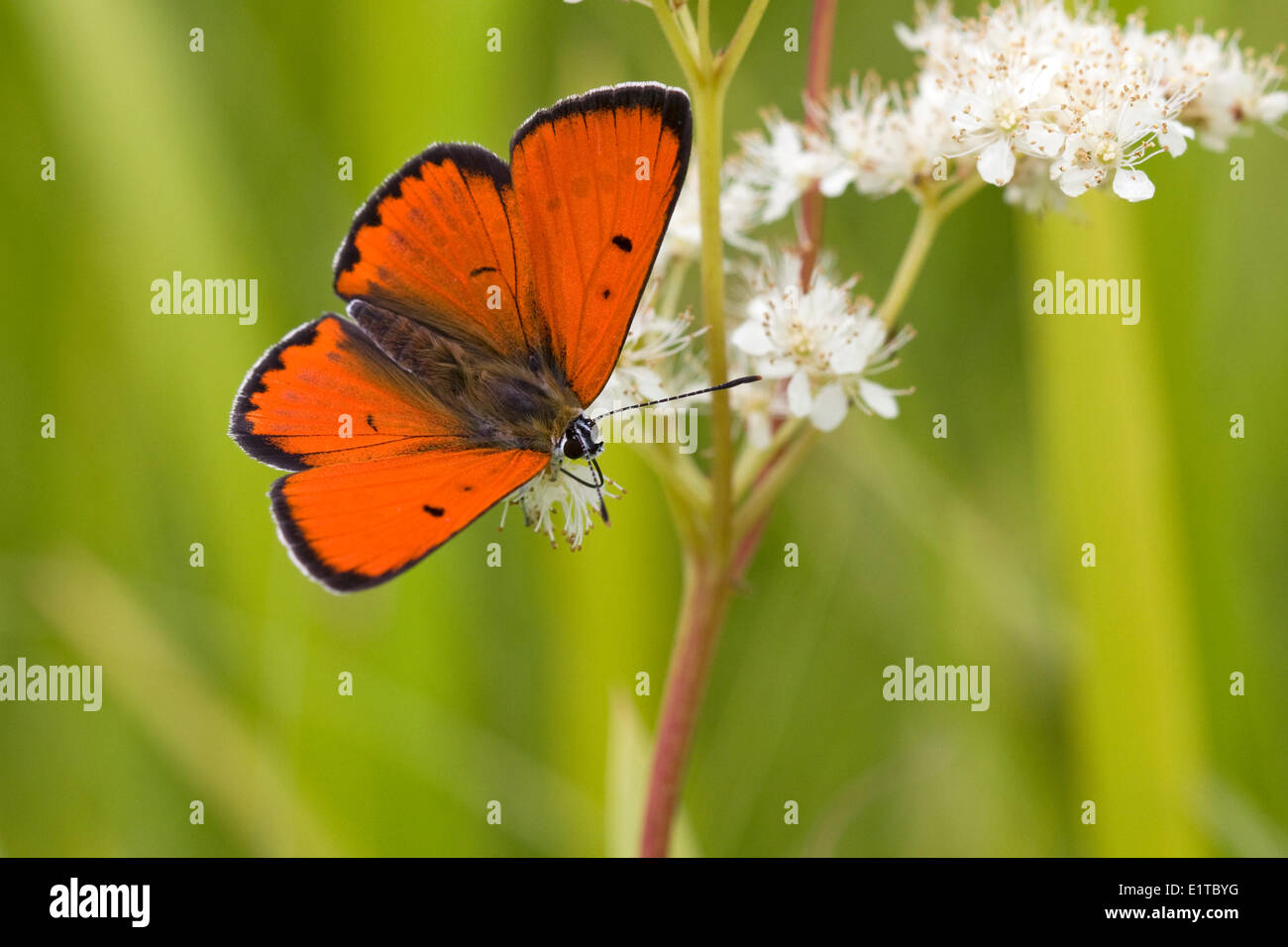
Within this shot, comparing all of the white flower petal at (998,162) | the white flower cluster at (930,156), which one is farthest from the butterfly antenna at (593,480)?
the white flower petal at (998,162)

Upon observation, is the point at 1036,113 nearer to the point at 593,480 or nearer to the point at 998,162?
the point at 998,162

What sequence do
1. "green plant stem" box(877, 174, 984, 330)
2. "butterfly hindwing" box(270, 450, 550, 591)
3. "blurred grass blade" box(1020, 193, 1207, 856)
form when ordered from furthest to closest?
"blurred grass blade" box(1020, 193, 1207, 856), "green plant stem" box(877, 174, 984, 330), "butterfly hindwing" box(270, 450, 550, 591)

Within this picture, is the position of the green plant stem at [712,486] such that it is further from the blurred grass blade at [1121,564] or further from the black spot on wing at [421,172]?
the blurred grass blade at [1121,564]

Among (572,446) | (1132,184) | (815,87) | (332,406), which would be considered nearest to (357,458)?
(332,406)

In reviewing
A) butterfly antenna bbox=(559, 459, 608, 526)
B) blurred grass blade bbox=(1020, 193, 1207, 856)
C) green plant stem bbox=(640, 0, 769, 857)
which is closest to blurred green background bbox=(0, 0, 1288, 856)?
blurred grass blade bbox=(1020, 193, 1207, 856)

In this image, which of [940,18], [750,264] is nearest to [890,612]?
[750,264]

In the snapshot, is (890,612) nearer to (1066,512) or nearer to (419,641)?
(1066,512)

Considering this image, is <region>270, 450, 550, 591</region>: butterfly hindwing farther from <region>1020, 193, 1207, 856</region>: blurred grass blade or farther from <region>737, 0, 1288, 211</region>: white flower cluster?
<region>1020, 193, 1207, 856</region>: blurred grass blade
